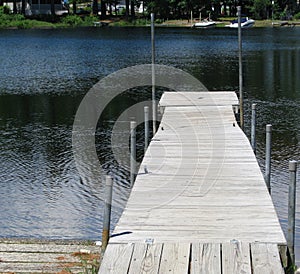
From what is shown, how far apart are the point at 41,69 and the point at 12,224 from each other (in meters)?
23.4

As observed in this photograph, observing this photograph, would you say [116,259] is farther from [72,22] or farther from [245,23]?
[72,22]

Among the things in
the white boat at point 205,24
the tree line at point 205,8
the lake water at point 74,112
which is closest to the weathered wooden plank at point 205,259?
the lake water at point 74,112

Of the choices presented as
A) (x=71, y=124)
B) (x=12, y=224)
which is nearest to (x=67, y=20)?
(x=71, y=124)

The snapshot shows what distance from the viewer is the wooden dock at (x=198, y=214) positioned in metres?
6.22

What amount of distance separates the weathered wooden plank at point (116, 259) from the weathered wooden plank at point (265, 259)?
1.06 meters

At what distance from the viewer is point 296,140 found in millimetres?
16812

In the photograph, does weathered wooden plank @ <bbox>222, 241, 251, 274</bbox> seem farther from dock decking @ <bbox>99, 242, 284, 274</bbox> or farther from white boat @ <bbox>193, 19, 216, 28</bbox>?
white boat @ <bbox>193, 19, 216, 28</bbox>

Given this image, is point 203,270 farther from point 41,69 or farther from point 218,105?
point 41,69

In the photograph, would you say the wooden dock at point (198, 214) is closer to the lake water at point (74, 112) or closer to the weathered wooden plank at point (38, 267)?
the weathered wooden plank at point (38, 267)

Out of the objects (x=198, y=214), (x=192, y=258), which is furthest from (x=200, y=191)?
(x=192, y=258)

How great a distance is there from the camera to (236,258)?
20.5 feet

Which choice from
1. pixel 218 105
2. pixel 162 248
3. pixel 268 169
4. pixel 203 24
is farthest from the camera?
pixel 203 24

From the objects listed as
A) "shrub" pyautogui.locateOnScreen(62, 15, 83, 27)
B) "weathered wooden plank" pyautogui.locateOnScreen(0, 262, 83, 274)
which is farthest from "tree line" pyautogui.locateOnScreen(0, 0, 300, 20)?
"weathered wooden plank" pyautogui.locateOnScreen(0, 262, 83, 274)

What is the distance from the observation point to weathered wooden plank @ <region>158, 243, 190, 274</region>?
A: 238 inches
